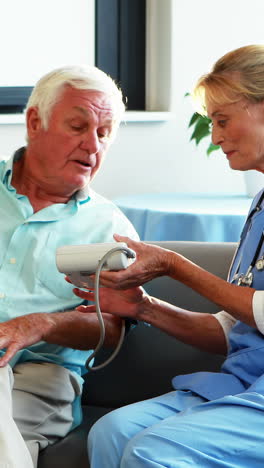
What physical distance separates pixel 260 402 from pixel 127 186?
3129 mm

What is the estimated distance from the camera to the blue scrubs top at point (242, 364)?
1.78m

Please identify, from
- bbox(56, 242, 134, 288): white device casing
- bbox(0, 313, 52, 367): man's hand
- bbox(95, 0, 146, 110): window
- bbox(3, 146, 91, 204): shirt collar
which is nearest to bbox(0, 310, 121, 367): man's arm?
bbox(0, 313, 52, 367): man's hand

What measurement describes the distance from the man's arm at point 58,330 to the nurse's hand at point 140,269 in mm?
200

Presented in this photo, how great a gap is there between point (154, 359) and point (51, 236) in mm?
383

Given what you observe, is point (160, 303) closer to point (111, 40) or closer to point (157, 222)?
point (157, 222)

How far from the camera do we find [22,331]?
1.89m

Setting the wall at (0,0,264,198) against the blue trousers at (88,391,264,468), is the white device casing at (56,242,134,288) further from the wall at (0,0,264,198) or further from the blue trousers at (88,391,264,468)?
the wall at (0,0,264,198)

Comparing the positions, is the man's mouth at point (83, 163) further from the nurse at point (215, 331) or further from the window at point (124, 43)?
the window at point (124, 43)

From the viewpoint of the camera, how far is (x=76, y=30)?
4.56m

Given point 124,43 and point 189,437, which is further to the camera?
point 124,43

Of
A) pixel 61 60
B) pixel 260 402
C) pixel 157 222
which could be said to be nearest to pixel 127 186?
pixel 61 60

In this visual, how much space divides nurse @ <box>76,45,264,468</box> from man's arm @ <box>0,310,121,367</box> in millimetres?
58

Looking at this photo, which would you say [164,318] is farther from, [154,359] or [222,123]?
[222,123]

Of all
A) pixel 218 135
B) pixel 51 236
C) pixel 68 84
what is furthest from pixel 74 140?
pixel 218 135
